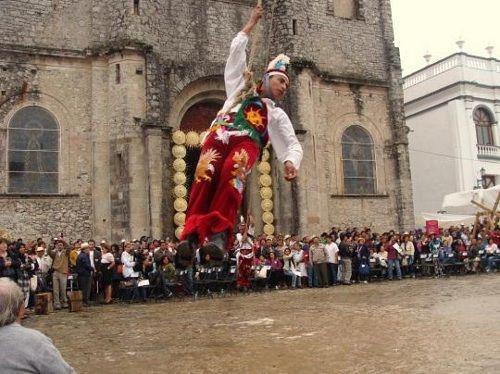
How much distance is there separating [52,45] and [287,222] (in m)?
10.6

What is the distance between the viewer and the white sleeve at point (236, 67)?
6.93 meters

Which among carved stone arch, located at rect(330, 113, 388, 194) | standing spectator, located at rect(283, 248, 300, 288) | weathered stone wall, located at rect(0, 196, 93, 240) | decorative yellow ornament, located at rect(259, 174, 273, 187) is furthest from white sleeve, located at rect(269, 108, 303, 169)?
carved stone arch, located at rect(330, 113, 388, 194)

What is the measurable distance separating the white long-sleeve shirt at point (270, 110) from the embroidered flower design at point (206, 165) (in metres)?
0.64

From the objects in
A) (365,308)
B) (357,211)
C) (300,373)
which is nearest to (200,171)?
(300,373)

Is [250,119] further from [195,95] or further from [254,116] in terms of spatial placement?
[195,95]

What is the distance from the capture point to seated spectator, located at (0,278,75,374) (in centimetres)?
302

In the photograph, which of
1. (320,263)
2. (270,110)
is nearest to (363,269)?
(320,263)

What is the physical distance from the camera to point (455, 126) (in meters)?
31.7

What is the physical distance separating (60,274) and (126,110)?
715 cm

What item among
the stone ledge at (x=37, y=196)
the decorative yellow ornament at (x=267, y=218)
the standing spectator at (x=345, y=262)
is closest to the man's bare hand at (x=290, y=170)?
the standing spectator at (x=345, y=262)

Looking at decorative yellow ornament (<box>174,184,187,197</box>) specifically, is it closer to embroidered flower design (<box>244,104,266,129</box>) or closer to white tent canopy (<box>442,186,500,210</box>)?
white tent canopy (<box>442,186,500,210</box>)

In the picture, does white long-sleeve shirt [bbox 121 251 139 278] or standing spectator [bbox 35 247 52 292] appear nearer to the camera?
standing spectator [bbox 35 247 52 292]

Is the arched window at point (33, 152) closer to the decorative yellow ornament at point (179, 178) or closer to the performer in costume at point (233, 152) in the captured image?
the decorative yellow ornament at point (179, 178)

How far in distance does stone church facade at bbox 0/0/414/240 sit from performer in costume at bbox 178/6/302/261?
11.3m
